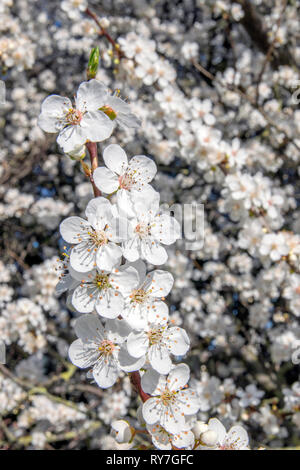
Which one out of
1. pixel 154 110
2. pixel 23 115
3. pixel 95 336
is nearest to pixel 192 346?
pixel 154 110

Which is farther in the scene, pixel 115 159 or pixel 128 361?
pixel 115 159

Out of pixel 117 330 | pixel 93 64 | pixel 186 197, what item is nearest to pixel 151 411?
pixel 117 330

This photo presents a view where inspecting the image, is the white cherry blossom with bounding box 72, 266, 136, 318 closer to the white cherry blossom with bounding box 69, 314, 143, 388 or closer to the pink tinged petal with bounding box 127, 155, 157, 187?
the white cherry blossom with bounding box 69, 314, 143, 388

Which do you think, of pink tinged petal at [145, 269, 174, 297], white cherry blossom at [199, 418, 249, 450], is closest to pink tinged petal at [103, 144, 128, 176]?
pink tinged petal at [145, 269, 174, 297]

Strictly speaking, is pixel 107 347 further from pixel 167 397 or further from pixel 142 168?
pixel 142 168

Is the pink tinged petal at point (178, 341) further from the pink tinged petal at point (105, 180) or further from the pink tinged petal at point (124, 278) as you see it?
the pink tinged petal at point (105, 180)

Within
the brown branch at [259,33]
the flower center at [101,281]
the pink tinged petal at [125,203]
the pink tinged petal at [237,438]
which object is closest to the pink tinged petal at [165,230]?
the pink tinged petal at [125,203]
